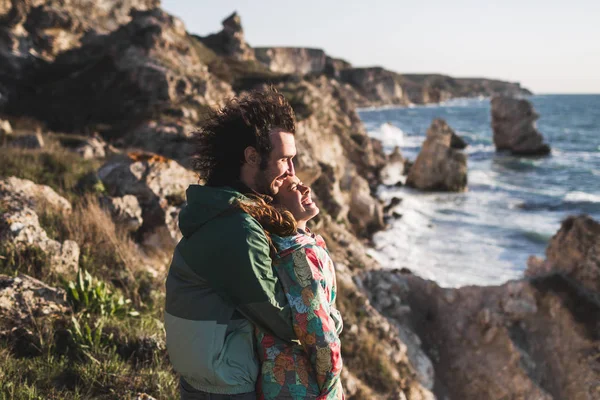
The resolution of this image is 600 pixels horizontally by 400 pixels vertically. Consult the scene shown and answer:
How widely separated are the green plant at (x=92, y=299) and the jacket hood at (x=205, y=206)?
2854 mm

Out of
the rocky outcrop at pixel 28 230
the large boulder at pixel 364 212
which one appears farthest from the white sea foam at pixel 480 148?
the rocky outcrop at pixel 28 230

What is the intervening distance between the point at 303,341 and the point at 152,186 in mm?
6211

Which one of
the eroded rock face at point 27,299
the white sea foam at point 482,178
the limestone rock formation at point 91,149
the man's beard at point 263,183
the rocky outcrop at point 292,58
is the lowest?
the white sea foam at point 482,178

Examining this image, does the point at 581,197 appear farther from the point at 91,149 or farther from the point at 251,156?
the point at 251,156

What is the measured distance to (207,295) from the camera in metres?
2.13

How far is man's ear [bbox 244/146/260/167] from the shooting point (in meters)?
2.37

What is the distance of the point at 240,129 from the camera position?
2371 millimetres

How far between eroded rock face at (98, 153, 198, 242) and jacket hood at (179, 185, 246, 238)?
5.23 meters

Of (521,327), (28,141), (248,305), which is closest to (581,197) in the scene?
(521,327)

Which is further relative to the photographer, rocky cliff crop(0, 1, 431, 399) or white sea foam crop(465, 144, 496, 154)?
white sea foam crop(465, 144, 496, 154)

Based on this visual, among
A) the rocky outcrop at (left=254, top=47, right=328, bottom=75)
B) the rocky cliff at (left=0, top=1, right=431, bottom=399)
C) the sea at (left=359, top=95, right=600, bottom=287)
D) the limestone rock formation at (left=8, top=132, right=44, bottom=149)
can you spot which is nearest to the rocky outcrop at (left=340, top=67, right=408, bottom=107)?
the rocky outcrop at (left=254, top=47, right=328, bottom=75)

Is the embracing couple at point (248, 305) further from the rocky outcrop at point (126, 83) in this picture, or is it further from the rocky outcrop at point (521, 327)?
the rocky outcrop at point (126, 83)

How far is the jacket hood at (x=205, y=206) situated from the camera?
2.11 meters

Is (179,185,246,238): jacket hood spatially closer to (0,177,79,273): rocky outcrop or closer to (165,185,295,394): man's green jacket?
(165,185,295,394): man's green jacket
